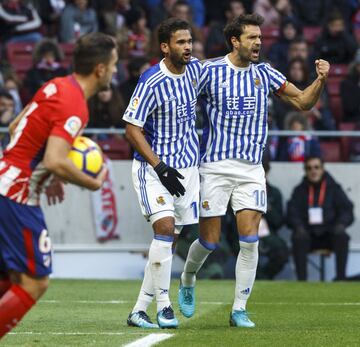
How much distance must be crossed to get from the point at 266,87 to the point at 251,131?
372mm

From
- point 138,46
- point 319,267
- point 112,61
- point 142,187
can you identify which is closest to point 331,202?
point 319,267

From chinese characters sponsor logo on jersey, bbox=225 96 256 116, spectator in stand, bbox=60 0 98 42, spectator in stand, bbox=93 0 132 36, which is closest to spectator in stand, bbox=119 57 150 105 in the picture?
spectator in stand, bbox=93 0 132 36

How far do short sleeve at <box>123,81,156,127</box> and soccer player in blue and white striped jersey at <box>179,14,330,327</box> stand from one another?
1.98 ft

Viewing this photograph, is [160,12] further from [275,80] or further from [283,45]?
[275,80]

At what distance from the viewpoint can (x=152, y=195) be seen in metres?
9.53

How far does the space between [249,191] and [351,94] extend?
25.9 ft

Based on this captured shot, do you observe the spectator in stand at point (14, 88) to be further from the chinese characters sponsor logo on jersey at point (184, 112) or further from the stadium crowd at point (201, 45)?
the chinese characters sponsor logo on jersey at point (184, 112)

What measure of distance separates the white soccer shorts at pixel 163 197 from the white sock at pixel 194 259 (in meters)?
0.37

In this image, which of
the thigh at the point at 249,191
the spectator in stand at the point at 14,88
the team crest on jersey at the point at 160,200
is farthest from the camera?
the spectator in stand at the point at 14,88

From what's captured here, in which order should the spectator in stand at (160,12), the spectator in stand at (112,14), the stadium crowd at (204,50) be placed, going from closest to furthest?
the stadium crowd at (204,50) < the spectator in stand at (112,14) < the spectator in stand at (160,12)

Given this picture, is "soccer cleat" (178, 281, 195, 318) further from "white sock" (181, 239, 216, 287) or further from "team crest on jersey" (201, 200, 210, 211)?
"team crest on jersey" (201, 200, 210, 211)

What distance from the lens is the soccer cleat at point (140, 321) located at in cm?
958

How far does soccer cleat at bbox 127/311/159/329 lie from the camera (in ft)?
31.4

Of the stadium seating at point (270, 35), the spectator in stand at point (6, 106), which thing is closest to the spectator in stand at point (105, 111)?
the spectator in stand at point (6, 106)
